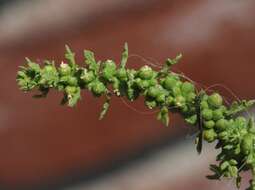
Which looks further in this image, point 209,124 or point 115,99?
point 115,99

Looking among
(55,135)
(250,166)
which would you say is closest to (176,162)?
(55,135)

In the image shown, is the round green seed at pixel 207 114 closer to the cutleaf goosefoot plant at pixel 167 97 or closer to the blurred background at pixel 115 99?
the cutleaf goosefoot plant at pixel 167 97

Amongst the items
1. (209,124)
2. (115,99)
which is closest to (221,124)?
(209,124)

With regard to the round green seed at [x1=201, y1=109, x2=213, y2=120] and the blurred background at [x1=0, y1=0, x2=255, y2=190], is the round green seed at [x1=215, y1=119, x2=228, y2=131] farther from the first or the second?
the blurred background at [x1=0, y1=0, x2=255, y2=190]

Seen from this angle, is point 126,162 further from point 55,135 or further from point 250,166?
point 250,166

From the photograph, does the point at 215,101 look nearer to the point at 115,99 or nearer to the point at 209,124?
the point at 209,124

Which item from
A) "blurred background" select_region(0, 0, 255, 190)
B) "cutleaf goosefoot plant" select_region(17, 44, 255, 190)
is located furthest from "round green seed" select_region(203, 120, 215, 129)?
"blurred background" select_region(0, 0, 255, 190)

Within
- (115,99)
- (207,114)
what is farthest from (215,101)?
(115,99)
